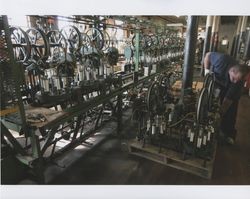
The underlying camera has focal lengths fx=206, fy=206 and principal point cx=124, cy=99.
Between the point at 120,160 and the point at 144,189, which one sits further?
the point at 120,160

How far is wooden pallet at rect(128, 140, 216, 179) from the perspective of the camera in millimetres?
1851

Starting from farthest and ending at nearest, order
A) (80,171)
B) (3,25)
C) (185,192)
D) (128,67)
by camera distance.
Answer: (128,67) → (80,171) → (185,192) → (3,25)

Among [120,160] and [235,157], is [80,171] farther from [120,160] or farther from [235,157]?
[235,157]

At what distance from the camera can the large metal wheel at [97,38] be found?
2502 mm

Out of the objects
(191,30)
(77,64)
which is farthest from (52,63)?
(191,30)

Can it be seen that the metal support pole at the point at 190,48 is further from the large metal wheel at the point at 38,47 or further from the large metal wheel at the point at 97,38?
the large metal wheel at the point at 38,47

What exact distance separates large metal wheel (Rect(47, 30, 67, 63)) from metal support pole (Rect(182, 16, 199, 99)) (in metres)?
1.39

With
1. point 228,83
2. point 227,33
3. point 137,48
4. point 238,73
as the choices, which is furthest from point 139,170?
point 227,33

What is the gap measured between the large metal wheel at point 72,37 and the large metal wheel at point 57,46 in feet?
0.27

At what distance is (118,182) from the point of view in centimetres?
184

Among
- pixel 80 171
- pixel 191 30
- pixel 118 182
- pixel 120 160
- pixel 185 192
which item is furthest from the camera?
pixel 191 30

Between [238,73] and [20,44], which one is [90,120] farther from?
[238,73]

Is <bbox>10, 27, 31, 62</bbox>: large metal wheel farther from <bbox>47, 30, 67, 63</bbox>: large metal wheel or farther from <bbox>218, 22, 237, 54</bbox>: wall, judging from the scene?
<bbox>218, 22, 237, 54</bbox>: wall

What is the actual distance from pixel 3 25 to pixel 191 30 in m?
1.89
